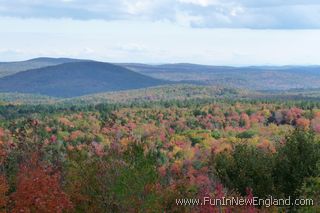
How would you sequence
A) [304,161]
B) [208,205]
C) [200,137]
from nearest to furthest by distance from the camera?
[208,205], [304,161], [200,137]

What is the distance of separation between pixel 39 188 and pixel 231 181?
23756 mm

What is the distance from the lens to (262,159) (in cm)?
5275

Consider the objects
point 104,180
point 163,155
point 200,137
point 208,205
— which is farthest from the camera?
point 200,137

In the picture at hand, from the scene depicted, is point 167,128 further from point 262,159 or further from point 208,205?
point 208,205

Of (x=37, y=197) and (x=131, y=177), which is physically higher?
(x=131, y=177)

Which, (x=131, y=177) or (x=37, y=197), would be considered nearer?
(x=131, y=177)

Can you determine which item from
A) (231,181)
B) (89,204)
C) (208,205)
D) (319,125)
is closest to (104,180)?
(89,204)

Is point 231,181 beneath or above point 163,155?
above

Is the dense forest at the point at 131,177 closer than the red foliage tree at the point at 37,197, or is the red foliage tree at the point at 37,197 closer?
the red foliage tree at the point at 37,197

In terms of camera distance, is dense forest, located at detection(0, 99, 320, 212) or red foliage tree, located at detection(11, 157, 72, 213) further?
dense forest, located at detection(0, 99, 320, 212)

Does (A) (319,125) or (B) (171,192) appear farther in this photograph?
(A) (319,125)

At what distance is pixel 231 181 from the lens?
172 feet

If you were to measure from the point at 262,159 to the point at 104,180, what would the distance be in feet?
69.8

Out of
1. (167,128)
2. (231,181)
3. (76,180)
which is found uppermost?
(76,180)
